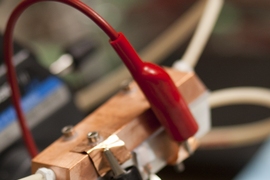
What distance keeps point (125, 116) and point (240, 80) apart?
0.50 m

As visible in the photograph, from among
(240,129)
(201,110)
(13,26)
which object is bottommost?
(240,129)

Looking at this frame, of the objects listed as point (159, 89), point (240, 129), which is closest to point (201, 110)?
point (159, 89)

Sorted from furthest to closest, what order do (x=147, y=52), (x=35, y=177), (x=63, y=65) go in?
1. (x=147, y=52)
2. (x=63, y=65)
3. (x=35, y=177)

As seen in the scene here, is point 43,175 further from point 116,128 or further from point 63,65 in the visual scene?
point 63,65

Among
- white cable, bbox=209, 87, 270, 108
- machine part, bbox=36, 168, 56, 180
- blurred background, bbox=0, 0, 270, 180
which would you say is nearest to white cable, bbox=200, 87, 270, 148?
white cable, bbox=209, 87, 270, 108

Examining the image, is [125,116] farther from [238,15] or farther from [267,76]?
[238,15]

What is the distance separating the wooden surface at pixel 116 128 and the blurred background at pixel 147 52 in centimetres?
13

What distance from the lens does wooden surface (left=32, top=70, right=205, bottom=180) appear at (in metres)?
0.32

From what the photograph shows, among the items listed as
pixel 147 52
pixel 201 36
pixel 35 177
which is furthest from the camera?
pixel 147 52

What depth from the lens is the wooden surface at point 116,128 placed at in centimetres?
32

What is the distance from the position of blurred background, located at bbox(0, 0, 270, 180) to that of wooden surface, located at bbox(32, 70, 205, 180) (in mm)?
134

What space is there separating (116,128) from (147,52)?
41 cm

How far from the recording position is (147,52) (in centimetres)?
75

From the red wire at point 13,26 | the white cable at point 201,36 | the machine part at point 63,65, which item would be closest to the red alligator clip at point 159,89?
the red wire at point 13,26
